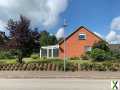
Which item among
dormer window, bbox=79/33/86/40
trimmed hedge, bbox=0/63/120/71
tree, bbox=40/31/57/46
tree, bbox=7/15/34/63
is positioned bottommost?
trimmed hedge, bbox=0/63/120/71

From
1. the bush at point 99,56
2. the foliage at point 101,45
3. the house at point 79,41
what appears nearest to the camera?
the bush at point 99,56

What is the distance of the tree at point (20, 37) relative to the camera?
120ft

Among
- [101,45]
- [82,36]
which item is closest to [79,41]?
[82,36]

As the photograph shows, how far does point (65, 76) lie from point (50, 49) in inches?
1473

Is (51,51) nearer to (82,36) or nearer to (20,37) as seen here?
Result: (82,36)

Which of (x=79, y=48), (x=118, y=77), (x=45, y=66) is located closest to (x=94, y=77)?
(x=118, y=77)

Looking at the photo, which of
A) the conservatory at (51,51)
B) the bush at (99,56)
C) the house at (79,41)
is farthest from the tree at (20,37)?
the conservatory at (51,51)

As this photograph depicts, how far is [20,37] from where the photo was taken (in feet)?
120

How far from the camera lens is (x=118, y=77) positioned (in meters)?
25.5

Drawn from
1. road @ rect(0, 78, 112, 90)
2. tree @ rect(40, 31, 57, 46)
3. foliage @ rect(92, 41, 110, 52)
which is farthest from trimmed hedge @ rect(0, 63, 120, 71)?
tree @ rect(40, 31, 57, 46)

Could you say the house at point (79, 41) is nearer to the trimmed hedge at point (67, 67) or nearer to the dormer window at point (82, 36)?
the dormer window at point (82, 36)

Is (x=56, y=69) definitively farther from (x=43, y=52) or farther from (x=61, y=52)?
(x=43, y=52)

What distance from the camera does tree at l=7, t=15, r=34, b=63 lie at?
36562 mm

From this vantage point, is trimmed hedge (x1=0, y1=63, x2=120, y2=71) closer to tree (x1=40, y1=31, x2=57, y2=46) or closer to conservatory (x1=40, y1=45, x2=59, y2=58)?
conservatory (x1=40, y1=45, x2=59, y2=58)
